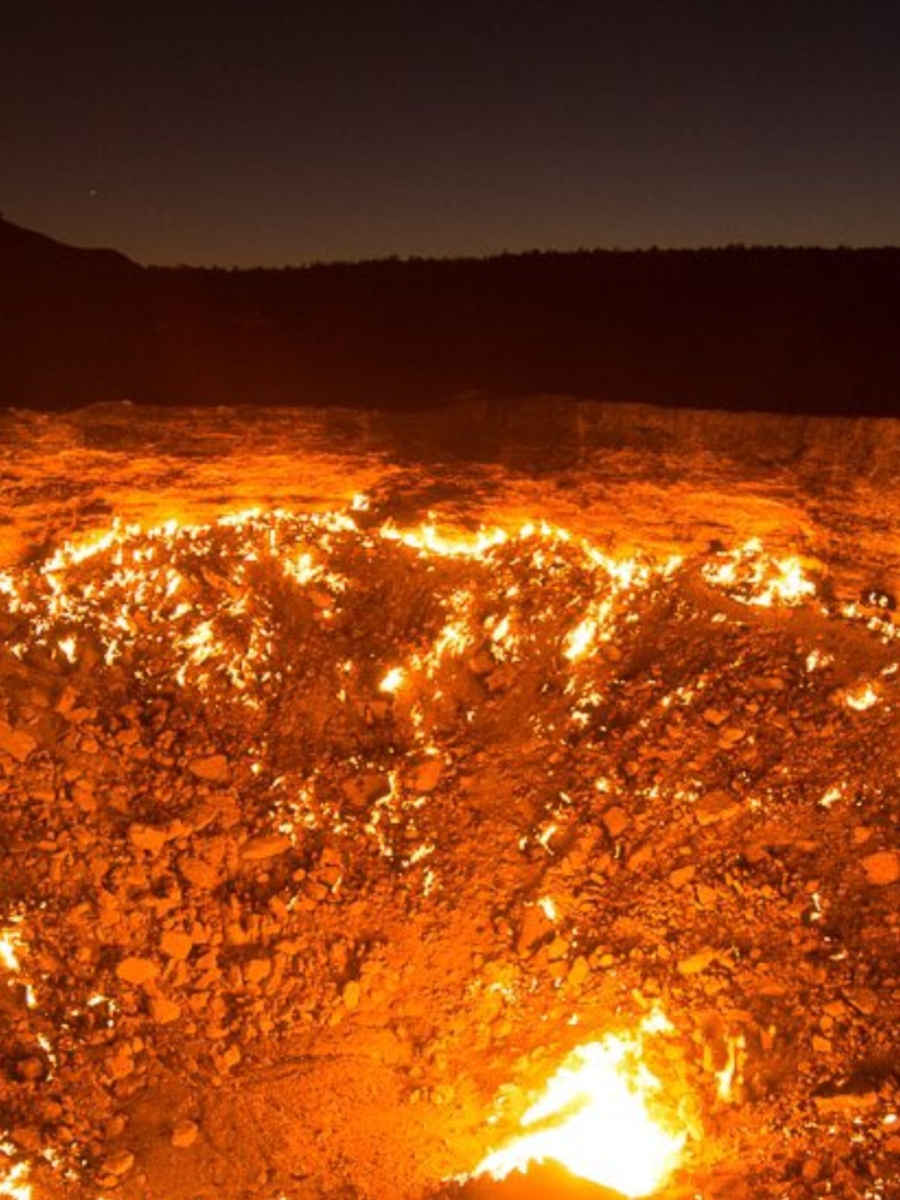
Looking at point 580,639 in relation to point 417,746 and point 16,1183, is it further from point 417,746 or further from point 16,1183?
point 16,1183

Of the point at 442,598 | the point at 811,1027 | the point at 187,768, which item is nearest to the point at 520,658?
the point at 442,598

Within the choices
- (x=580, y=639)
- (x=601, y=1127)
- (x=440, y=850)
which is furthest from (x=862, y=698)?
(x=601, y=1127)

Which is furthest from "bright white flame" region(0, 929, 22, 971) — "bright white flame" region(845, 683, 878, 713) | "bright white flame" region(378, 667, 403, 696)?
"bright white flame" region(845, 683, 878, 713)

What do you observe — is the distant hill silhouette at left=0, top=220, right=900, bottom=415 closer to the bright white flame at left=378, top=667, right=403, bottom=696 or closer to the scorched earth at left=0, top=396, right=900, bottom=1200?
the scorched earth at left=0, top=396, right=900, bottom=1200

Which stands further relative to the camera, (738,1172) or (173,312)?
(173,312)

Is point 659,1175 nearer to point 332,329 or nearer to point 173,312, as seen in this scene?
point 332,329

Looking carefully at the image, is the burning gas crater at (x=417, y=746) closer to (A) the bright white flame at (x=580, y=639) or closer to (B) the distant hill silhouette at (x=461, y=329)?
(A) the bright white flame at (x=580, y=639)
